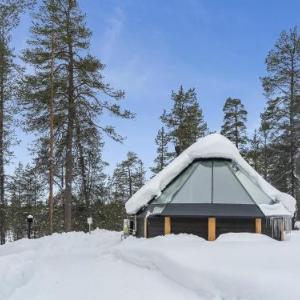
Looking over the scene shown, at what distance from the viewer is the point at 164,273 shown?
10188 millimetres

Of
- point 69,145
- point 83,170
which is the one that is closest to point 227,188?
point 69,145

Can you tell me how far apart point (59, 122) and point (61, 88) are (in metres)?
1.93

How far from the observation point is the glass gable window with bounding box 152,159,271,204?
1556cm

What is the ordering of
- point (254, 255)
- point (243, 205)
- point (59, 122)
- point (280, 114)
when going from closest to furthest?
point (254, 255)
point (243, 205)
point (59, 122)
point (280, 114)

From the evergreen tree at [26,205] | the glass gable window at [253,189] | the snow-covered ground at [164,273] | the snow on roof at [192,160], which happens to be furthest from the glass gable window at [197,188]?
the evergreen tree at [26,205]

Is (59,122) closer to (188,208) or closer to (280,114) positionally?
(188,208)

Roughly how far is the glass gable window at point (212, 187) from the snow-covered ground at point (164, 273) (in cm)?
227

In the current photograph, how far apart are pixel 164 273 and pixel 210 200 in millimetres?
5705

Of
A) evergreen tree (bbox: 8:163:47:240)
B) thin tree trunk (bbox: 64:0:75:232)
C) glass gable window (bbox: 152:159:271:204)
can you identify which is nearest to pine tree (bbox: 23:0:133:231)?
thin tree trunk (bbox: 64:0:75:232)

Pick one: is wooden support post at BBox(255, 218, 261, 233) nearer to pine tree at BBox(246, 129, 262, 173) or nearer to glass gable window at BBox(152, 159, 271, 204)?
glass gable window at BBox(152, 159, 271, 204)

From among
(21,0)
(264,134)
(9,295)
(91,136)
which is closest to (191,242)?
(9,295)

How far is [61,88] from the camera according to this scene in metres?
24.0

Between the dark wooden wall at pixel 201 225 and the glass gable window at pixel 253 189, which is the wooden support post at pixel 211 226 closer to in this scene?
the dark wooden wall at pixel 201 225

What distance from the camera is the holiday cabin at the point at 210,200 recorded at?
14961 millimetres
